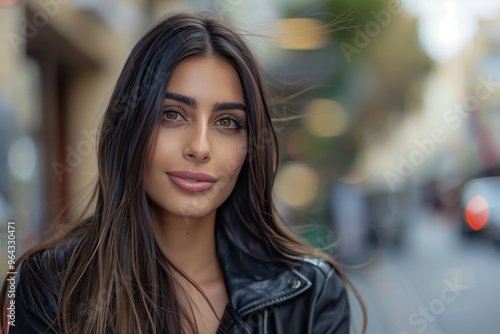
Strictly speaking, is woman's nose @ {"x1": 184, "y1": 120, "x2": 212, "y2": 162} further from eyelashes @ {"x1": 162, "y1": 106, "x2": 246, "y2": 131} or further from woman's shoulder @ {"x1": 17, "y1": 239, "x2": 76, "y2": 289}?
woman's shoulder @ {"x1": 17, "y1": 239, "x2": 76, "y2": 289}

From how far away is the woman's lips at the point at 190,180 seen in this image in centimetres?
183

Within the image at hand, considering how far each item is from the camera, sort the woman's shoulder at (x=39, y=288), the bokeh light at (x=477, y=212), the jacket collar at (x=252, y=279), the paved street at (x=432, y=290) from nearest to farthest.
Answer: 1. the woman's shoulder at (x=39, y=288)
2. the jacket collar at (x=252, y=279)
3. the paved street at (x=432, y=290)
4. the bokeh light at (x=477, y=212)

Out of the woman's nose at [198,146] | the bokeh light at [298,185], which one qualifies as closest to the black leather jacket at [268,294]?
the woman's nose at [198,146]

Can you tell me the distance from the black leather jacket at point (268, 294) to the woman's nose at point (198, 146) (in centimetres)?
51

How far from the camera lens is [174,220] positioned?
2.03 meters

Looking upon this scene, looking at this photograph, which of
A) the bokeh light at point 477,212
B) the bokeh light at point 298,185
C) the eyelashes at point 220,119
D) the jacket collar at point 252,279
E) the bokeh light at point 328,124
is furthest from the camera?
the bokeh light at point 328,124

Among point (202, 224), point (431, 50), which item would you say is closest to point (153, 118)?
point (202, 224)

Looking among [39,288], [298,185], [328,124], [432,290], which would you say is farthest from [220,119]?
[328,124]

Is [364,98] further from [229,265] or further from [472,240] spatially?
[229,265]

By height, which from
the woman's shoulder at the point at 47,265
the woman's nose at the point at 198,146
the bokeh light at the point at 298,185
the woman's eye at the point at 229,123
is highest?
the woman's eye at the point at 229,123

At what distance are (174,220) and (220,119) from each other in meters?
A: 0.44

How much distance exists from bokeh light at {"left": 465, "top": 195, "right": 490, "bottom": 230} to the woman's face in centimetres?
1248

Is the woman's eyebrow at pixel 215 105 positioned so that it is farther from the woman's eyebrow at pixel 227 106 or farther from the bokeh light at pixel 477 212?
the bokeh light at pixel 477 212

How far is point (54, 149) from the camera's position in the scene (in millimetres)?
7660
